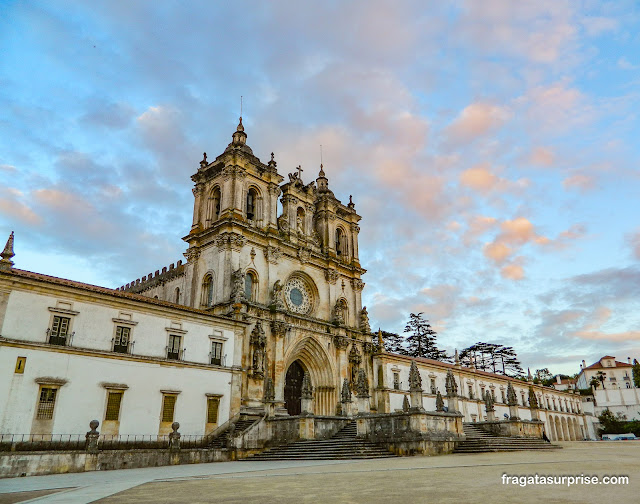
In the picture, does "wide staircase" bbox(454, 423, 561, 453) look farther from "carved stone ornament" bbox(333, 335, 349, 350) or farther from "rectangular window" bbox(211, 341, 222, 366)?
"rectangular window" bbox(211, 341, 222, 366)

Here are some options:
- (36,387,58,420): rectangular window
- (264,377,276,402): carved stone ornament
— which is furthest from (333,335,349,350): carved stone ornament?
(36,387,58,420): rectangular window

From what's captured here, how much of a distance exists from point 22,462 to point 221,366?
13.0m

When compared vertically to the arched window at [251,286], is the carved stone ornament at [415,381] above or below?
below

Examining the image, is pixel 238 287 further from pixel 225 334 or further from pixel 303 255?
pixel 303 255

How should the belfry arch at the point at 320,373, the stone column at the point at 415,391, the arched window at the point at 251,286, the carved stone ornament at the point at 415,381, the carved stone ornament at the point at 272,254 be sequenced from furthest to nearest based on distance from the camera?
the belfry arch at the point at 320,373, the carved stone ornament at the point at 272,254, the arched window at the point at 251,286, the carved stone ornament at the point at 415,381, the stone column at the point at 415,391

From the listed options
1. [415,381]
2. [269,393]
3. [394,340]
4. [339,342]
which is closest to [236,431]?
[269,393]

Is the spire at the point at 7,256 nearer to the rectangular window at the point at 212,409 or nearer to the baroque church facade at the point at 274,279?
the rectangular window at the point at 212,409

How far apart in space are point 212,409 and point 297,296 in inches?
574

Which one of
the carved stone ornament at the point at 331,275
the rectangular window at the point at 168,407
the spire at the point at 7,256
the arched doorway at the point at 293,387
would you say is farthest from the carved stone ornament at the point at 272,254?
the spire at the point at 7,256

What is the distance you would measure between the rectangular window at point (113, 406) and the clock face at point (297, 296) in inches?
680

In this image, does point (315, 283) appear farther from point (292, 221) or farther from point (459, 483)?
point (459, 483)

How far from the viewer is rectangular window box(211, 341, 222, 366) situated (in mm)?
29578

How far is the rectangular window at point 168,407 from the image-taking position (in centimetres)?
2577

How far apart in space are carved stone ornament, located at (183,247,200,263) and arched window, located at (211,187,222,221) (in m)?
3.13
